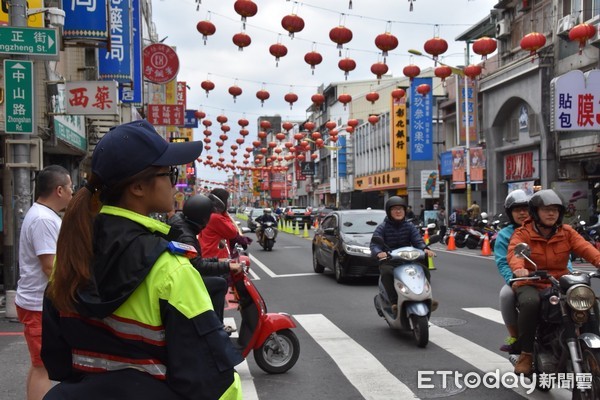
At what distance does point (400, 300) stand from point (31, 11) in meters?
7.55

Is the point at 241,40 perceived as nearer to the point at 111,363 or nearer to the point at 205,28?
the point at 205,28

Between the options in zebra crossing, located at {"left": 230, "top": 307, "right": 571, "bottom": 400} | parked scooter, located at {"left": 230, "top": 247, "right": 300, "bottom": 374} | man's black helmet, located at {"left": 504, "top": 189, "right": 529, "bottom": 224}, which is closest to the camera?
zebra crossing, located at {"left": 230, "top": 307, "right": 571, "bottom": 400}

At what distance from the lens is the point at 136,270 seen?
1940 millimetres

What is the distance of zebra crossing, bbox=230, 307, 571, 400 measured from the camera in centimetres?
A: 581

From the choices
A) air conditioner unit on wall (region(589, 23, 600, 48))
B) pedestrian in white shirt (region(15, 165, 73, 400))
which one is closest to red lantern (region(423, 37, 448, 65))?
air conditioner unit on wall (region(589, 23, 600, 48))

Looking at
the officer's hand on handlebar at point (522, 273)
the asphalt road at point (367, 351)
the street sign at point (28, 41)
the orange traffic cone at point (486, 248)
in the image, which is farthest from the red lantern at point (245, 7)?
the orange traffic cone at point (486, 248)

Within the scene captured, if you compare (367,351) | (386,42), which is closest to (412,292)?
(367,351)

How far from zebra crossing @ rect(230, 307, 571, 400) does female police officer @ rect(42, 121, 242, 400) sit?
394cm

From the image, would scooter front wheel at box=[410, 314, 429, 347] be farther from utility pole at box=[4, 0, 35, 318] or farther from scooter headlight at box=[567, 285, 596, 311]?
utility pole at box=[4, 0, 35, 318]

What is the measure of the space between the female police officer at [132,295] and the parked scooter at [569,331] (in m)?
3.36

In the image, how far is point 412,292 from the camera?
7781mm

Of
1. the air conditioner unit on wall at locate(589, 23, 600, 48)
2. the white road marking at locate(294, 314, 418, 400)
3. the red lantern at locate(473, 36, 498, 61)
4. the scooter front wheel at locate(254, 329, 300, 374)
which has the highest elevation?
the air conditioner unit on wall at locate(589, 23, 600, 48)

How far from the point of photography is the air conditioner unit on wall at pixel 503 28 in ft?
117

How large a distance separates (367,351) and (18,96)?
6792 mm
